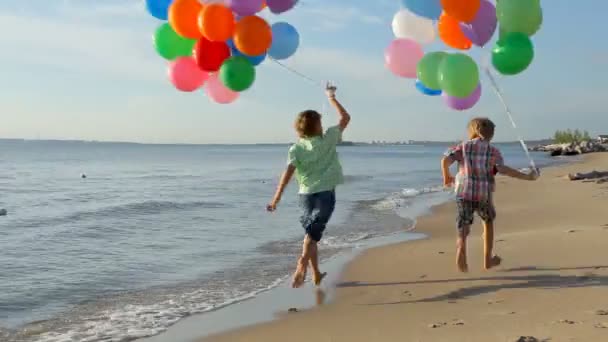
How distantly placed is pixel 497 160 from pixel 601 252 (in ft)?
5.34

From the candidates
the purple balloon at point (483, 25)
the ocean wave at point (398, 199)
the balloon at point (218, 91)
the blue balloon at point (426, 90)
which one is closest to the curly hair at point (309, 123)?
the balloon at point (218, 91)

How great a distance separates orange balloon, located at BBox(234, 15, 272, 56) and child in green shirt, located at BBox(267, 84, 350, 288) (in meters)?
0.80

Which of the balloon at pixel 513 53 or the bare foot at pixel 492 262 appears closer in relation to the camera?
the balloon at pixel 513 53

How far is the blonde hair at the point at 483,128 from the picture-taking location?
552 centimetres

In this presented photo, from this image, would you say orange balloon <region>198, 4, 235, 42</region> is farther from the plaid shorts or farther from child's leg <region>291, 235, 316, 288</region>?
the plaid shorts

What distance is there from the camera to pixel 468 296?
4.90 meters

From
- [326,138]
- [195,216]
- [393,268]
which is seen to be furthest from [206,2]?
[195,216]

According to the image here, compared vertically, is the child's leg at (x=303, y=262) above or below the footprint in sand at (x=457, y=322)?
above

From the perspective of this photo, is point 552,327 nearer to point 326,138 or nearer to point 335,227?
point 326,138

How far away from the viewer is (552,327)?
148 inches

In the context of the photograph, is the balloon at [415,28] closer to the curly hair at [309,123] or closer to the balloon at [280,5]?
the balloon at [280,5]

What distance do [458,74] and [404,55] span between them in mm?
760

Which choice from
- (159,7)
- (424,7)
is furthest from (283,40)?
(424,7)

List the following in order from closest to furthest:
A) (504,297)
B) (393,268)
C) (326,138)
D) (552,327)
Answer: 1. (552,327)
2. (504,297)
3. (326,138)
4. (393,268)
